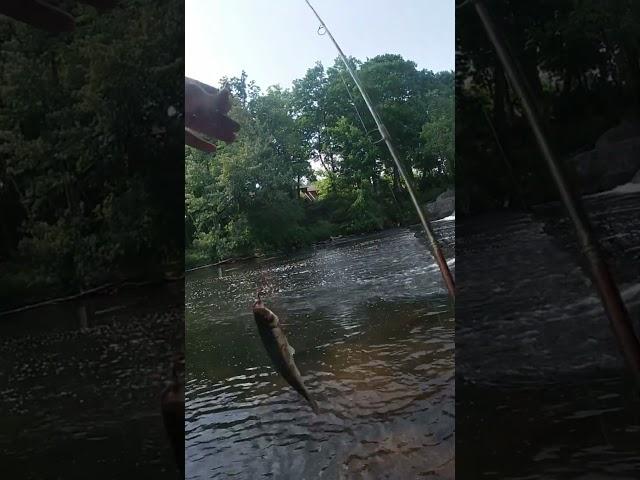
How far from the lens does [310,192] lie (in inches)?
114

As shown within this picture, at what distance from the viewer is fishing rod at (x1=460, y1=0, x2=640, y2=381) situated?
7.44 ft

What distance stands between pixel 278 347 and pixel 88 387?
0.88m

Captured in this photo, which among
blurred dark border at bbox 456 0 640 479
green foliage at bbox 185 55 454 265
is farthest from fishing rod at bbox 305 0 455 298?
blurred dark border at bbox 456 0 640 479

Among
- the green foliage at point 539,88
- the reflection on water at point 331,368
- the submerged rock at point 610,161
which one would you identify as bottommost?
the reflection on water at point 331,368

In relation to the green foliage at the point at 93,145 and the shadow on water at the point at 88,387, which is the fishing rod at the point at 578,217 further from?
the shadow on water at the point at 88,387

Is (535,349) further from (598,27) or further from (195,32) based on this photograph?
(195,32)

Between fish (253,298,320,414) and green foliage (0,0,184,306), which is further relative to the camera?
fish (253,298,320,414)

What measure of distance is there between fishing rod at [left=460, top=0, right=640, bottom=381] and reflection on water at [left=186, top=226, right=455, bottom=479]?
1.82ft

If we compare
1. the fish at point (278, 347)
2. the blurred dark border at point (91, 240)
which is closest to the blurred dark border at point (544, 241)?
the fish at point (278, 347)

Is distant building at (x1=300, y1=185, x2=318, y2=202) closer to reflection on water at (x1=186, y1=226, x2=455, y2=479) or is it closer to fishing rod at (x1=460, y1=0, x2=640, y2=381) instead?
reflection on water at (x1=186, y1=226, x2=455, y2=479)

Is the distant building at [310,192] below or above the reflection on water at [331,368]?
above

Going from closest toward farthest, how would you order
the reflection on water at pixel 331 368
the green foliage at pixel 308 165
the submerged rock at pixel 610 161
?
the submerged rock at pixel 610 161 < the reflection on water at pixel 331 368 < the green foliage at pixel 308 165

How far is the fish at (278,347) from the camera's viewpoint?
2.63 meters

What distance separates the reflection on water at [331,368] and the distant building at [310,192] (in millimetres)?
276
